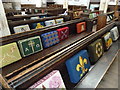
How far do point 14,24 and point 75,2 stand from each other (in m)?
9.05

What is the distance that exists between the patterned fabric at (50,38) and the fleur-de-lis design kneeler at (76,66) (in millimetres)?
942

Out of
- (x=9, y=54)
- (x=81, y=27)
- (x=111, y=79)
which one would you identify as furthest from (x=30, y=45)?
(x=81, y=27)

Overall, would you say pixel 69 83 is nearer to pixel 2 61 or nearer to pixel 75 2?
pixel 2 61

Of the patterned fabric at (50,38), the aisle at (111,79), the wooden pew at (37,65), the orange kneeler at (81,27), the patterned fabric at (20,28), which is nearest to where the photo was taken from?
the wooden pew at (37,65)

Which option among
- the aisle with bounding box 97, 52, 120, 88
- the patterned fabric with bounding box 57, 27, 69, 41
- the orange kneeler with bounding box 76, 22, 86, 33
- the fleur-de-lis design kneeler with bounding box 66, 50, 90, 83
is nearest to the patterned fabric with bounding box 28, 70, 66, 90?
the fleur-de-lis design kneeler with bounding box 66, 50, 90, 83

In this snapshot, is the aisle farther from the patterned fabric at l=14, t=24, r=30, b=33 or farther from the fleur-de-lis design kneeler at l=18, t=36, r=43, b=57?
the patterned fabric at l=14, t=24, r=30, b=33

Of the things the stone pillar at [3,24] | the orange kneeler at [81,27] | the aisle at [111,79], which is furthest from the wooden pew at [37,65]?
the orange kneeler at [81,27]

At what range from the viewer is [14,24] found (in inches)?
98.0

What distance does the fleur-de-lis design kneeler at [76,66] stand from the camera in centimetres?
124

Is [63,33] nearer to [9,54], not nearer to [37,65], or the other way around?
[9,54]

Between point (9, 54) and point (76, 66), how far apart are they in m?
1.08

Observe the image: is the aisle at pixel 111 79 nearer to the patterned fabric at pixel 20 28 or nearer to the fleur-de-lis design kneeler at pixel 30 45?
the fleur-de-lis design kneeler at pixel 30 45

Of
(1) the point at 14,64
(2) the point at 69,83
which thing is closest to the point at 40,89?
(2) the point at 69,83

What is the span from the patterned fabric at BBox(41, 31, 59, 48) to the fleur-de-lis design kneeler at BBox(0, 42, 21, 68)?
1.96 ft
